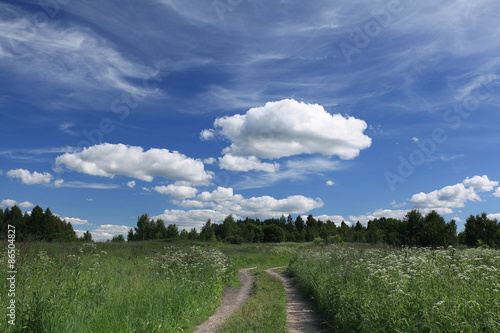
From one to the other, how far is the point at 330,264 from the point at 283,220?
127040 millimetres

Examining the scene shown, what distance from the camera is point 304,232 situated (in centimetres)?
10612

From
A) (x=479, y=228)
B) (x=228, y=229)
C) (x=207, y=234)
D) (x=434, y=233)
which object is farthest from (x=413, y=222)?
(x=228, y=229)

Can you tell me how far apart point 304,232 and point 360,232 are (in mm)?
36183

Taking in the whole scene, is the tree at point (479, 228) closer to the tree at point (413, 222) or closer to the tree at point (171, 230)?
the tree at point (413, 222)

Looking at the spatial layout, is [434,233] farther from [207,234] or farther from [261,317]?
[207,234]

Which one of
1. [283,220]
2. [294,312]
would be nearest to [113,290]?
[294,312]

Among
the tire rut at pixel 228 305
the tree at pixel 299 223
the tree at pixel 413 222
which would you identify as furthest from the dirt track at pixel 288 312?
→ the tree at pixel 299 223

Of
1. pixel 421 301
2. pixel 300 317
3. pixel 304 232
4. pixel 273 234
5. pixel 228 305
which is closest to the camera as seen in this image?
pixel 421 301

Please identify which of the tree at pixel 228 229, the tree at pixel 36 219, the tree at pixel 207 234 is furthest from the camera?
the tree at pixel 228 229

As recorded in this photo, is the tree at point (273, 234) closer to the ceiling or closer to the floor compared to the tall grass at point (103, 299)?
closer to the floor

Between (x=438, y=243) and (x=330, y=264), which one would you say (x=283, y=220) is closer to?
(x=438, y=243)

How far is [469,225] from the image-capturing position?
46406 millimetres

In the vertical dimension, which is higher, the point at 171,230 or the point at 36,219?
the point at 36,219

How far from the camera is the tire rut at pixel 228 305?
9.27 metres
